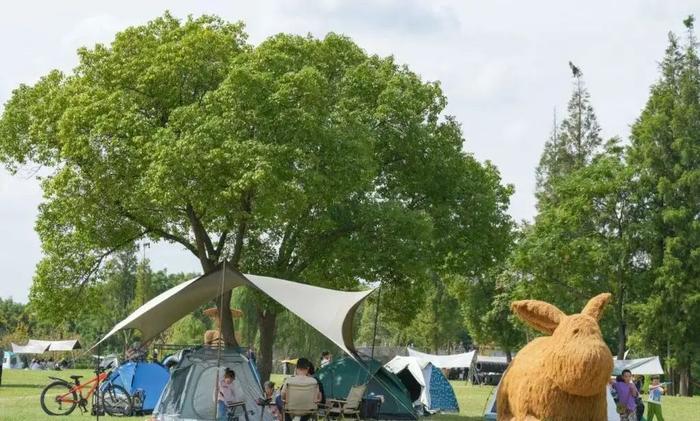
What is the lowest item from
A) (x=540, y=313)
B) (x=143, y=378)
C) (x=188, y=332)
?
(x=143, y=378)

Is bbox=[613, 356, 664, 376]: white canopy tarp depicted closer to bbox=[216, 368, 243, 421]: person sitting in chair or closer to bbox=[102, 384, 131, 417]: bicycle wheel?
bbox=[102, 384, 131, 417]: bicycle wheel

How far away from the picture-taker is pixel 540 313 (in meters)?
10.7

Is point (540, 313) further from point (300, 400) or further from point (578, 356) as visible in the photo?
point (300, 400)

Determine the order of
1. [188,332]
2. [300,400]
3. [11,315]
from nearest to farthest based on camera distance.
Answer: [300,400], [188,332], [11,315]

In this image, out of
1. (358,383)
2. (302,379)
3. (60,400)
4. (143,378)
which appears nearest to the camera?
(302,379)

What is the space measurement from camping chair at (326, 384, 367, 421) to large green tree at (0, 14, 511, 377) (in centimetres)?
803

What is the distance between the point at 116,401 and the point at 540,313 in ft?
40.8

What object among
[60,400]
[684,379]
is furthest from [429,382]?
[684,379]

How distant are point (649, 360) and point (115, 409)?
24744 millimetres

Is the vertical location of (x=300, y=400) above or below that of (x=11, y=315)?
below

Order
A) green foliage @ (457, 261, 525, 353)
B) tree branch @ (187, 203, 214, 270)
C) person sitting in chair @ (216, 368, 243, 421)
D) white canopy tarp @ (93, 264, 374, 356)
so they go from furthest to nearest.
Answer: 1. green foliage @ (457, 261, 525, 353)
2. tree branch @ (187, 203, 214, 270)
3. person sitting in chair @ (216, 368, 243, 421)
4. white canopy tarp @ (93, 264, 374, 356)

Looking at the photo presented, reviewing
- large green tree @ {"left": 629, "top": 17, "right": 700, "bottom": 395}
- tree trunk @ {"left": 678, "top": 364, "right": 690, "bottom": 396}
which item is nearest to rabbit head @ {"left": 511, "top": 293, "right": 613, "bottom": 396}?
large green tree @ {"left": 629, "top": 17, "right": 700, "bottom": 395}

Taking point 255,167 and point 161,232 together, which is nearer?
point 255,167

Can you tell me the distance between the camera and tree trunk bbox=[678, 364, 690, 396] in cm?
4609
